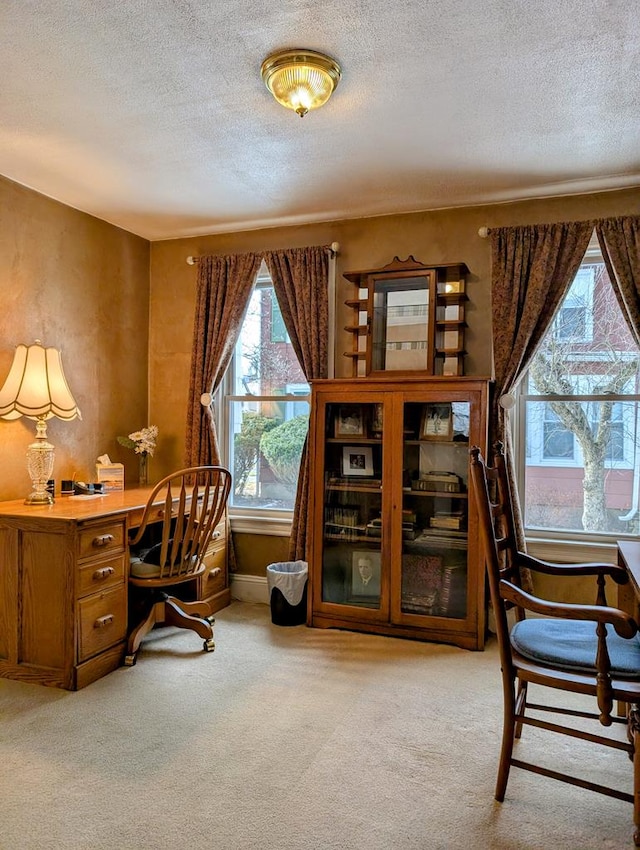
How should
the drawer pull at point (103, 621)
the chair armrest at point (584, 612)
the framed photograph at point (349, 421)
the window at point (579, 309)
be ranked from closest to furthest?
the chair armrest at point (584, 612) → the drawer pull at point (103, 621) → the window at point (579, 309) → the framed photograph at point (349, 421)

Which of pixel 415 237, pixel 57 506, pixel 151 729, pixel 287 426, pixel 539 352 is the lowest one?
pixel 151 729

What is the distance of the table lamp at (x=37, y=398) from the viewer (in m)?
3.09

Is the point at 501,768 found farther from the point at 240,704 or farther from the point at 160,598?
the point at 160,598

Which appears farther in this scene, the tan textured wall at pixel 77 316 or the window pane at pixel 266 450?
the window pane at pixel 266 450

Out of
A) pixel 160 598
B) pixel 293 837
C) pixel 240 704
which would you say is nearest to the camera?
pixel 293 837

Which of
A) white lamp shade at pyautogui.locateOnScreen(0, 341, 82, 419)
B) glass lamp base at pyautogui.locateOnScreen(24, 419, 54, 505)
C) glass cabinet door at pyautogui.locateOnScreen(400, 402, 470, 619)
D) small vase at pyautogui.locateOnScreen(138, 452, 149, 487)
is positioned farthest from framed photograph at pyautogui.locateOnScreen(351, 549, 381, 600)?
white lamp shade at pyautogui.locateOnScreen(0, 341, 82, 419)

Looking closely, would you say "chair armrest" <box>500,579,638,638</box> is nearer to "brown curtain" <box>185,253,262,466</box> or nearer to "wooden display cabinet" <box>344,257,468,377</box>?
"wooden display cabinet" <box>344,257,468,377</box>

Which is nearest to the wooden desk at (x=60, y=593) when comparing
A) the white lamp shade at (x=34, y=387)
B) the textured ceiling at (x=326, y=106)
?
the white lamp shade at (x=34, y=387)

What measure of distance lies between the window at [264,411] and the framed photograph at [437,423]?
37.3 inches

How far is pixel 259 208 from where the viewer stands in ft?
12.4

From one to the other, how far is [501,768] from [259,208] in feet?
10.7

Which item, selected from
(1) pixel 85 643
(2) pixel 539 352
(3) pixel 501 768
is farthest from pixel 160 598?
(2) pixel 539 352

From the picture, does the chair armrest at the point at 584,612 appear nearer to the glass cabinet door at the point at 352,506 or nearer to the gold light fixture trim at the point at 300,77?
the glass cabinet door at the point at 352,506

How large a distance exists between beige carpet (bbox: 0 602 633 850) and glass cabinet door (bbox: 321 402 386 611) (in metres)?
0.50
